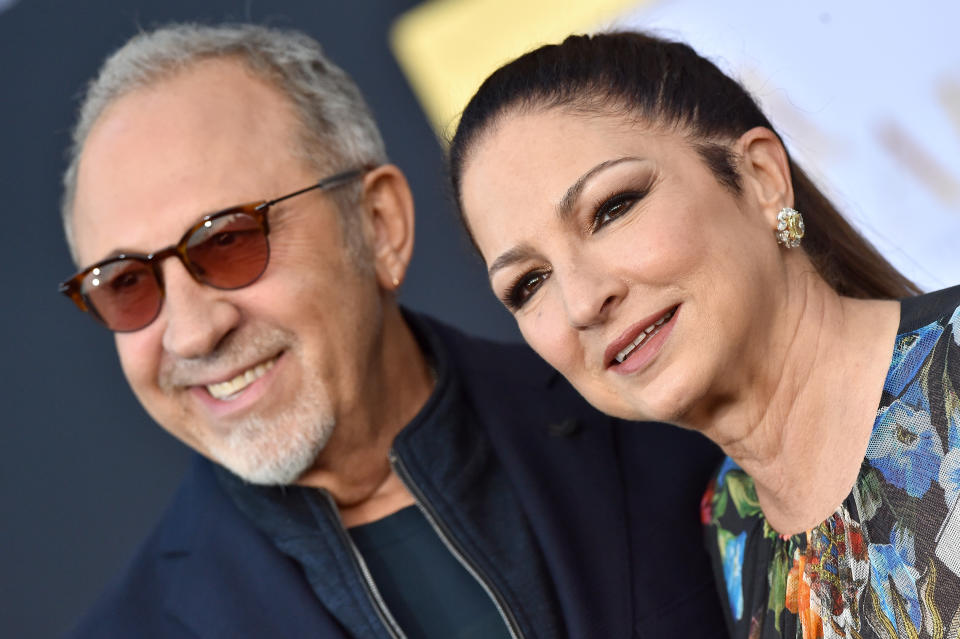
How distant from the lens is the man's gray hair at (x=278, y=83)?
2.29m

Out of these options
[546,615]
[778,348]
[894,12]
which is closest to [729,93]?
[778,348]

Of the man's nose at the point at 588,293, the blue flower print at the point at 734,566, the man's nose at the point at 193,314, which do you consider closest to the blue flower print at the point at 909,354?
the man's nose at the point at 588,293

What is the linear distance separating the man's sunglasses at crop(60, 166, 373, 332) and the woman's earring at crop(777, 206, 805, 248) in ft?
3.23

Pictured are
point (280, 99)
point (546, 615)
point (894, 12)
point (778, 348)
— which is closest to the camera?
point (778, 348)

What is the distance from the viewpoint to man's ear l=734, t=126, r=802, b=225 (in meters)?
1.68

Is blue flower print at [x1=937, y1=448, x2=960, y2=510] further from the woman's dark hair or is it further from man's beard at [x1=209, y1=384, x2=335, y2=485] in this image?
man's beard at [x1=209, y1=384, x2=335, y2=485]

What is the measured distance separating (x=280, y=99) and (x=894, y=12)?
1.63 meters

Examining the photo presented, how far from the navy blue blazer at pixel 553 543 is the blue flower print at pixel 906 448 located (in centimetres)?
69

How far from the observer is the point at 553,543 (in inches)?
81.4

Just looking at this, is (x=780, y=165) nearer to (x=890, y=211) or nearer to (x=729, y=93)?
(x=729, y=93)

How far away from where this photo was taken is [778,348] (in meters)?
1.65

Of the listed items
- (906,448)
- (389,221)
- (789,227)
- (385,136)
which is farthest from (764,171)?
(385,136)

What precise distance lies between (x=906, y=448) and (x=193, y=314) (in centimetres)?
129

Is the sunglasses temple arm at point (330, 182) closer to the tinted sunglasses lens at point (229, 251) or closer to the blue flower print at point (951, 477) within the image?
the tinted sunglasses lens at point (229, 251)
